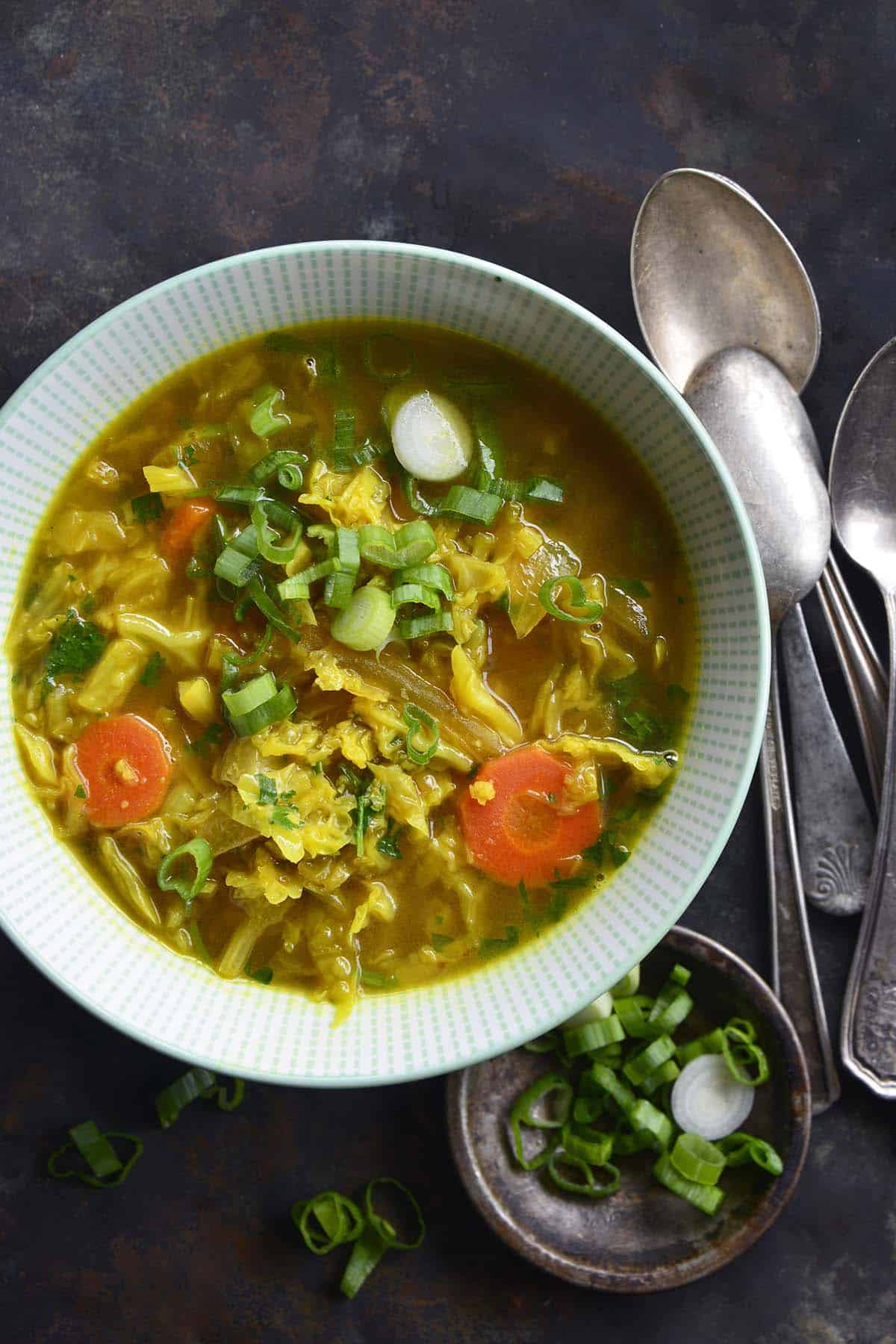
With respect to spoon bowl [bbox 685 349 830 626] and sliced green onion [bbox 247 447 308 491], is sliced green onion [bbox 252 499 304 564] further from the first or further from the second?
spoon bowl [bbox 685 349 830 626]

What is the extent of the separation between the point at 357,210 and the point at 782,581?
70.3 inches

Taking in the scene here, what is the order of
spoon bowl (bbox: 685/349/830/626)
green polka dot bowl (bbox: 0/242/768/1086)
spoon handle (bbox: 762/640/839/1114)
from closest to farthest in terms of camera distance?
green polka dot bowl (bbox: 0/242/768/1086), spoon bowl (bbox: 685/349/830/626), spoon handle (bbox: 762/640/839/1114)

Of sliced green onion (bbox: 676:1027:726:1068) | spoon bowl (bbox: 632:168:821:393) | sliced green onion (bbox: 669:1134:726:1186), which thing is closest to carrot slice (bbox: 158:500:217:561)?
spoon bowl (bbox: 632:168:821:393)

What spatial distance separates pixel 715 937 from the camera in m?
3.41

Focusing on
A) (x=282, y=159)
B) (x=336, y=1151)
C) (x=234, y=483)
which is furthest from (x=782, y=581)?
(x=336, y=1151)

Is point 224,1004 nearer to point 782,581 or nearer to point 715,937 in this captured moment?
point 715,937

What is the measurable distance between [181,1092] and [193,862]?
37.1 inches

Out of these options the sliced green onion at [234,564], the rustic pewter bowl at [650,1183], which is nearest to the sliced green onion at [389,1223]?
the rustic pewter bowl at [650,1183]

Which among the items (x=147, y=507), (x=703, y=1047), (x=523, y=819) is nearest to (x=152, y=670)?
(x=147, y=507)

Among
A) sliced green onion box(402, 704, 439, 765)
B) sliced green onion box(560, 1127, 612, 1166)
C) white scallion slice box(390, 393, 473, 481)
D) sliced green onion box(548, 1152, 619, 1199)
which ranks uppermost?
white scallion slice box(390, 393, 473, 481)

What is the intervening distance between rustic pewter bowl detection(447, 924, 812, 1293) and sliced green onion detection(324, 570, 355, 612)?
1515mm

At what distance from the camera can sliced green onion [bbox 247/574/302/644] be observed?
276 cm

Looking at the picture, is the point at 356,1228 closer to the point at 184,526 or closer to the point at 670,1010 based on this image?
the point at 670,1010

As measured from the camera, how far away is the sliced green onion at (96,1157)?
3367 millimetres
